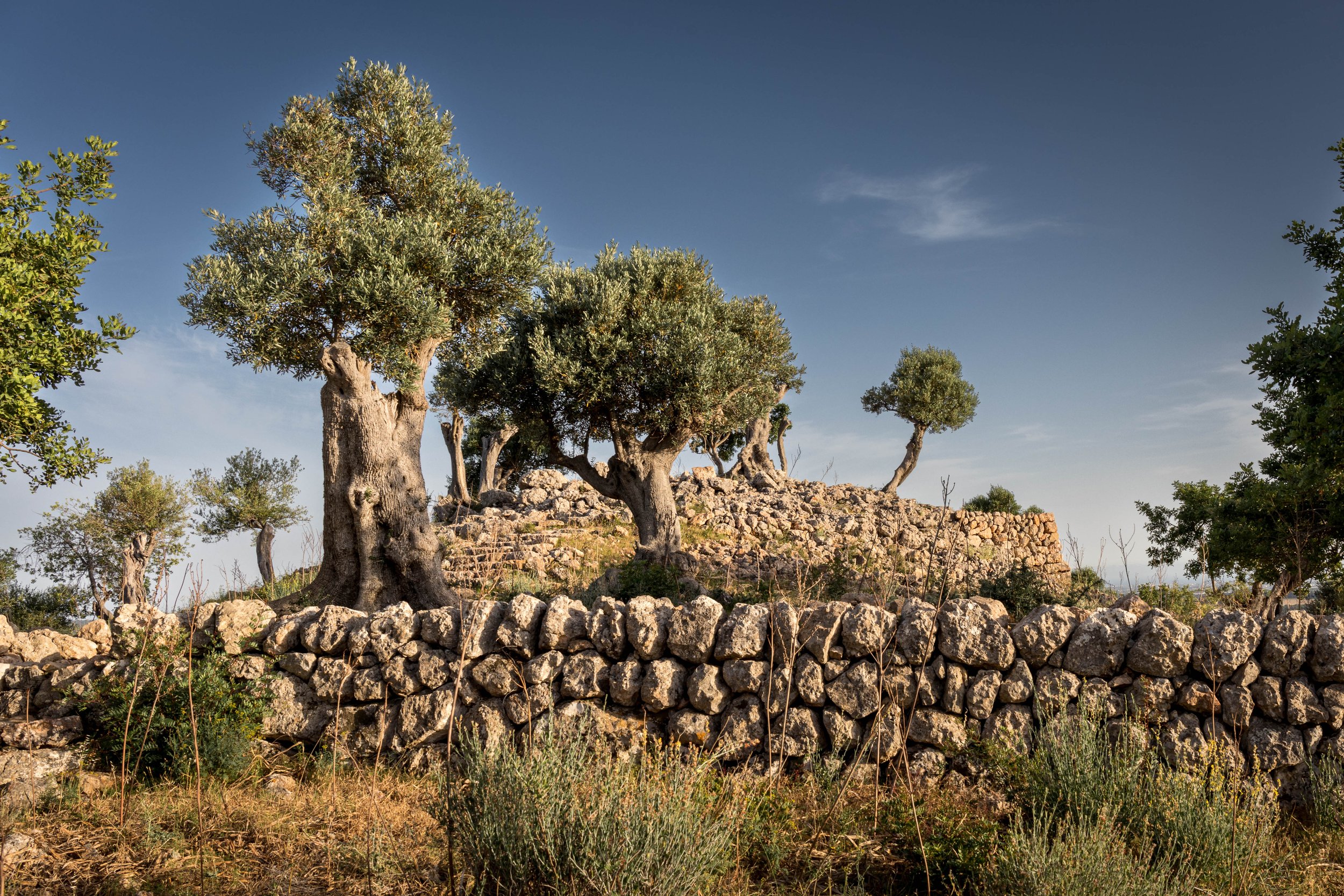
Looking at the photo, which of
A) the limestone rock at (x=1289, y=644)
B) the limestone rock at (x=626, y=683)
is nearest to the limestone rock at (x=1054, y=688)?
the limestone rock at (x=1289, y=644)

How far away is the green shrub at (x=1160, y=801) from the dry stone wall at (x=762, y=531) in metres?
8.77

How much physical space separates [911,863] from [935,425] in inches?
1108

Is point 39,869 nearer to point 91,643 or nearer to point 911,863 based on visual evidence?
point 91,643

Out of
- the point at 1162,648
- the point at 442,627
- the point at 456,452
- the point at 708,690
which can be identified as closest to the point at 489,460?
the point at 456,452

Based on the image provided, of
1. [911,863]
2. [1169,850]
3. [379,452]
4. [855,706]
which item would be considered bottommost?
[911,863]

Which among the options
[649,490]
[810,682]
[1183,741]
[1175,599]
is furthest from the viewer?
[649,490]

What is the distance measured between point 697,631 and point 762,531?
48.2 feet

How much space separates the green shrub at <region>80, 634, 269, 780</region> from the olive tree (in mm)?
9439

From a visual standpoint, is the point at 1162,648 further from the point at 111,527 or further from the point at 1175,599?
the point at 111,527

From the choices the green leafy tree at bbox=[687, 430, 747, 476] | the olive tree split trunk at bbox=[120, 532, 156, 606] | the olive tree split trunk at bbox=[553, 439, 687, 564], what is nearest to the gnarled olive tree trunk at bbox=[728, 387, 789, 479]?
the green leafy tree at bbox=[687, 430, 747, 476]

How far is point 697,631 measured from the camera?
6965 millimetres

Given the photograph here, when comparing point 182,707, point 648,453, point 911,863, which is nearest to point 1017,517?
point 648,453

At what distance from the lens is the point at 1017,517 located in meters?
25.8

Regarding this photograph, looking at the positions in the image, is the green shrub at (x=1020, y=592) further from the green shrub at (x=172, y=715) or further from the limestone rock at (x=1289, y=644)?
the green shrub at (x=172, y=715)
